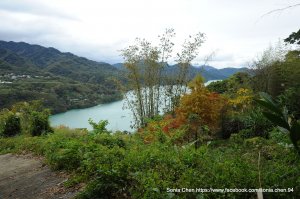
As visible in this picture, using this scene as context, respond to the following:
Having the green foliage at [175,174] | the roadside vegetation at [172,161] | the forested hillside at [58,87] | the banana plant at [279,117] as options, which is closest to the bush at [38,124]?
the roadside vegetation at [172,161]

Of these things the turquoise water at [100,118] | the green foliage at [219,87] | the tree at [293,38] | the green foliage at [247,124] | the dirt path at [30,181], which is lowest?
the turquoise water at [100,118]

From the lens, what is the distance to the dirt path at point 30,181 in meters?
5.01

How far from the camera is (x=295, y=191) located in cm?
298

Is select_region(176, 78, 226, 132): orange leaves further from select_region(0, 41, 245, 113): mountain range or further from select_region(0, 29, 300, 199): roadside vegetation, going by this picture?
select_region(0, 41, 245, 113): mountain range

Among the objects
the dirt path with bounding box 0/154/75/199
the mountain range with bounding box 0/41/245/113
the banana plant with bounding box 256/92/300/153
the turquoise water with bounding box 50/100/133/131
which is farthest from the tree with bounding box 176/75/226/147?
the turquoise water with bounding box 50/100/133/131

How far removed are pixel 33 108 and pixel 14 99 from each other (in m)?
46.4

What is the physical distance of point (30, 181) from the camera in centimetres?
600

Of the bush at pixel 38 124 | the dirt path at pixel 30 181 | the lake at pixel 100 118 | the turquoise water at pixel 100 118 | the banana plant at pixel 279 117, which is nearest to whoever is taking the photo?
the banana plant at pixel 279 117

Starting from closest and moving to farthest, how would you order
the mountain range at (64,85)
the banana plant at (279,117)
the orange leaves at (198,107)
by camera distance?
the banana plant at (279,117)
the orange leaves at (198,107)
the mountain range at (64,85)

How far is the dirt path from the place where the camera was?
16.4 feet

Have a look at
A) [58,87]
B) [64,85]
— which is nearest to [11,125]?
[58,87]

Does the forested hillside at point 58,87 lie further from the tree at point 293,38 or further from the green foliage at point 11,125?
the tree at point 293,38

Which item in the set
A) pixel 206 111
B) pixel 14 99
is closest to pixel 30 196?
pixel 206 111

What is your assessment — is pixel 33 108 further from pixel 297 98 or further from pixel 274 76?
pixel 274 76
